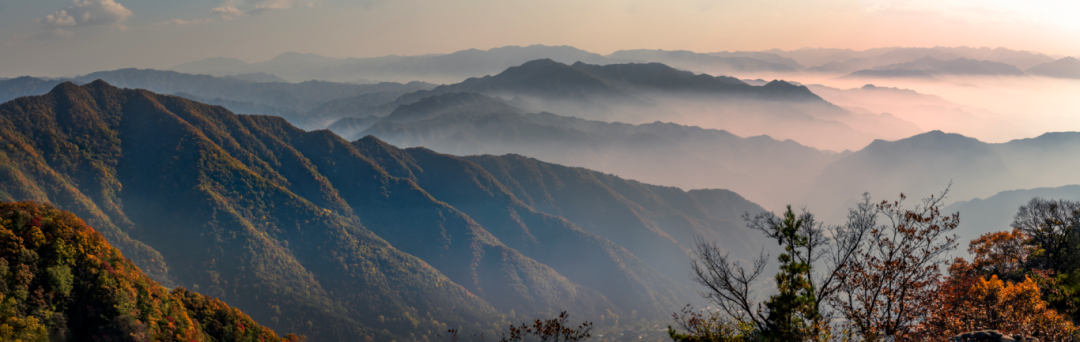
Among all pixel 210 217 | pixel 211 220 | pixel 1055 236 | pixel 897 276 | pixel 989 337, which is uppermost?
pixel 210 217

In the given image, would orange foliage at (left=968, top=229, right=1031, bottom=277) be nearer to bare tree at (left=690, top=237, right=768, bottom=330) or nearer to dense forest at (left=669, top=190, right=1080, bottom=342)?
dense forest at (left=669, top=190, right=1080, bottom=342)

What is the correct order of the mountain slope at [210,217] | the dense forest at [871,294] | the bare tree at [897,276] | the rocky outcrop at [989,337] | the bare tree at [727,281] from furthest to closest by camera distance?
the mountain slope at [210,217] < the bare tree at [897,276] < the rocky outcrop at [989,337] < the bare tree at [727,281] < the dense forest at [871,294]

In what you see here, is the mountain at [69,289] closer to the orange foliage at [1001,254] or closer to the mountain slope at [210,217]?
the orange foliage at [1001,254]

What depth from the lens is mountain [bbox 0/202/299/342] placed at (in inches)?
1916

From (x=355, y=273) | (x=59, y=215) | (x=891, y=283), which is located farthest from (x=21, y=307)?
(x=355, y=273)

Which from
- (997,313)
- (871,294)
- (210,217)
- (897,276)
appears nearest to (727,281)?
(871,294)

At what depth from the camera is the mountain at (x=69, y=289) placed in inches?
1916

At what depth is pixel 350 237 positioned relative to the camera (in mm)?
193750

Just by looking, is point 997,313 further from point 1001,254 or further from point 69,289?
point 69,289

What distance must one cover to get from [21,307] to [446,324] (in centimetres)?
13727

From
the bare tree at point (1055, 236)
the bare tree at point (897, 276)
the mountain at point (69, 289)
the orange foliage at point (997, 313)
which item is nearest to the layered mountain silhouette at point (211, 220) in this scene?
the mountain at point (69, 289)

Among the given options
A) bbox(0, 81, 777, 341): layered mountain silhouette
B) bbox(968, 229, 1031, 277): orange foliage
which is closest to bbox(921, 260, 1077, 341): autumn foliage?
bbox(968, 229, 1031, 277): orange foliage

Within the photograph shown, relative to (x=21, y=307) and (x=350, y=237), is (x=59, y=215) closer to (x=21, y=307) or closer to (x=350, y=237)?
(x=21, y=307)

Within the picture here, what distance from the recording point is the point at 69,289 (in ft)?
177
